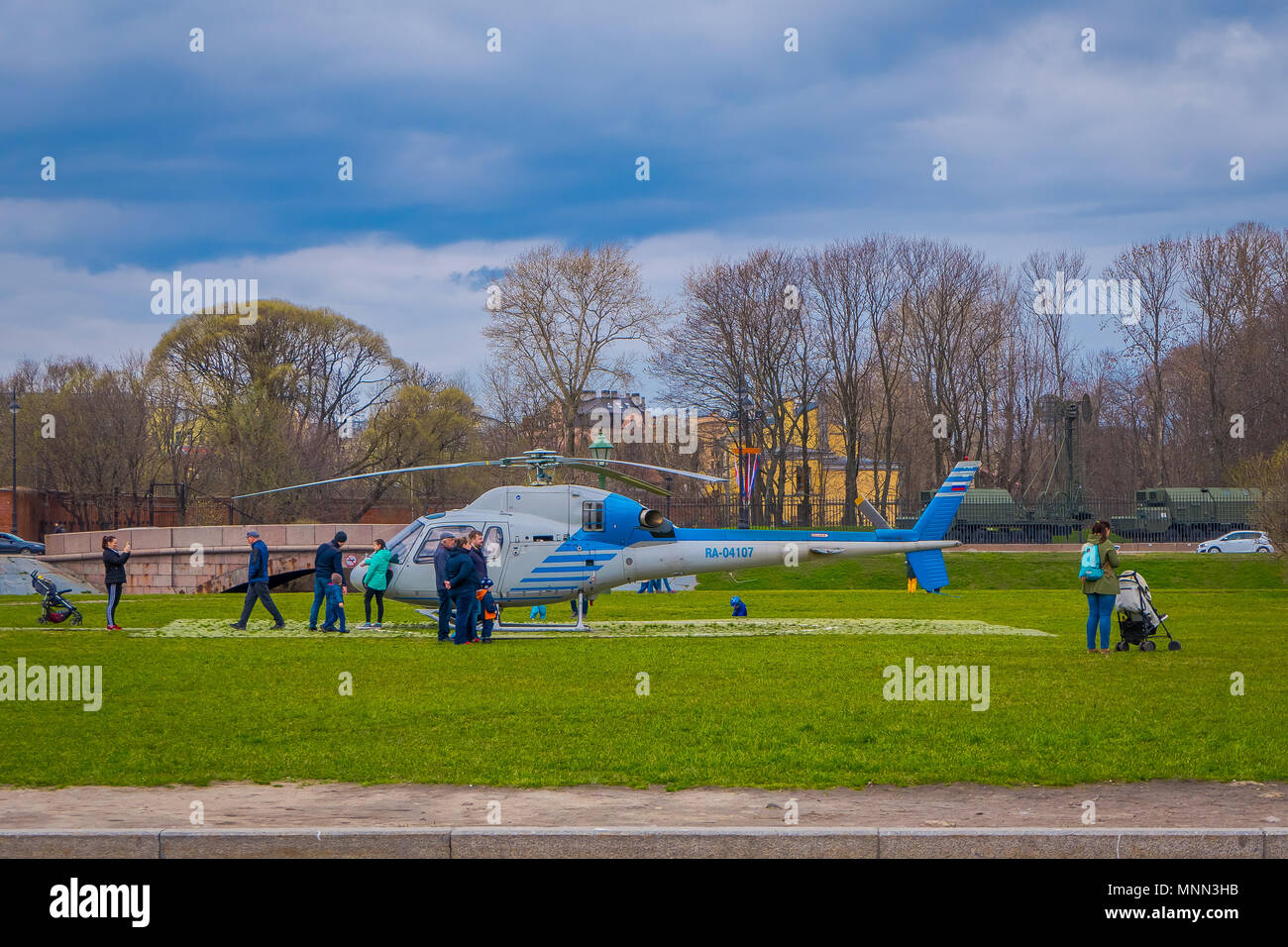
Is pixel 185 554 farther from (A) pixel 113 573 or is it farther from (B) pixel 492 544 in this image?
(B) pixel 492 544

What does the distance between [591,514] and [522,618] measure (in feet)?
22.4

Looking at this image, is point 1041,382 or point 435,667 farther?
point 1041,382

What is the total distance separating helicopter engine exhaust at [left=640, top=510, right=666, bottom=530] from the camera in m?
24.0

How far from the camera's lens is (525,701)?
13492 mm

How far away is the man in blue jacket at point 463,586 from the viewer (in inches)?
808

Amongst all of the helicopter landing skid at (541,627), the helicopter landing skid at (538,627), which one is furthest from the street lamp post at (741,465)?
the helicopter landing skid at (541,627)

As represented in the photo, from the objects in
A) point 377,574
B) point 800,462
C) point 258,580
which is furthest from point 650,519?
point 800,462

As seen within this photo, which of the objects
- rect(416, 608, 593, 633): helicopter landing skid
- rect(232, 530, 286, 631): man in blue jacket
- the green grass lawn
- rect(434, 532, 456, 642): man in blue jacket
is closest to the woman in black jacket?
the green grass lawn

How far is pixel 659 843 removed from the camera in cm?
722

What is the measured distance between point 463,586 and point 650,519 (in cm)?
470

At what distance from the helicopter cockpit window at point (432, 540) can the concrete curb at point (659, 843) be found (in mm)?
15867
